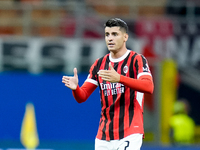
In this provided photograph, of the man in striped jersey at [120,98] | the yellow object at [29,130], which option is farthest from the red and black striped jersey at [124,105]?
the yellow object at [29,130]

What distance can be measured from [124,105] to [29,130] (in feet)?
17.2

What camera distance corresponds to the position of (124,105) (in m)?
4.36

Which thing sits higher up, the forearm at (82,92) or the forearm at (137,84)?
the forearm at (137,84)

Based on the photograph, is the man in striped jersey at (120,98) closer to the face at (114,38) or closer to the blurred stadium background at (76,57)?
the face at (114,38)

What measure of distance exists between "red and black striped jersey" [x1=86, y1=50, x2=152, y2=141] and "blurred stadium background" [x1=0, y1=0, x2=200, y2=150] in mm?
3866

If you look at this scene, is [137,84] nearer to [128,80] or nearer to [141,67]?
[128,80]

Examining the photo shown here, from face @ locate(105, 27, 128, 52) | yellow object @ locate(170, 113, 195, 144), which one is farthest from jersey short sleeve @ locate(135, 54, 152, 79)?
yellow object @ locate(170, 113, 195, 144)

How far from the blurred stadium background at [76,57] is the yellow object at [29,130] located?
89mm

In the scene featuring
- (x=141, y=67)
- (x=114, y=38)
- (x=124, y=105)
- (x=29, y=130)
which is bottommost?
(x=29, y=130)

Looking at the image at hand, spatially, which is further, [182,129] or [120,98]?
[182,129]

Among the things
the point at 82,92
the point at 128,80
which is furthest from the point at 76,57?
the point at 128,80

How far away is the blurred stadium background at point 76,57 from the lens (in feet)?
30.7

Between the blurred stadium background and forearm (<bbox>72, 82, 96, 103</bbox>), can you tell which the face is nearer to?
forearm (<bbox>72, 82, 96, 103</bbox>)

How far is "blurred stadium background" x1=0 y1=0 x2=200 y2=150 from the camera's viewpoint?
369 inches
